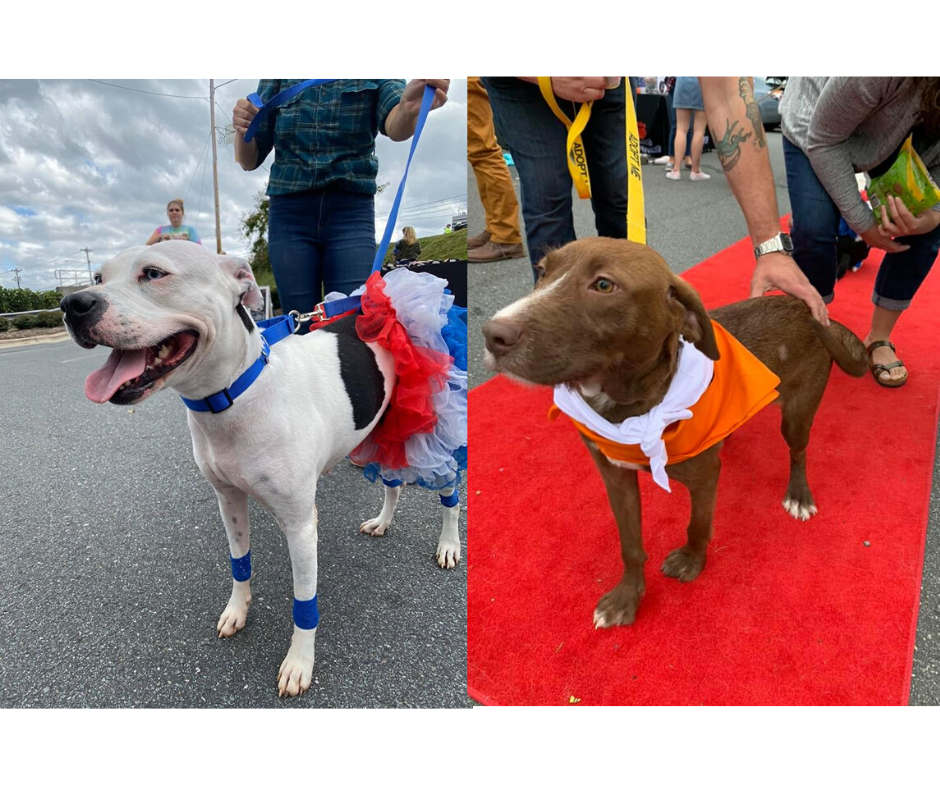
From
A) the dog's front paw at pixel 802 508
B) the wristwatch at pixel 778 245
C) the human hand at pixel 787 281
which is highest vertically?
the wristwatch at pixel 778 245

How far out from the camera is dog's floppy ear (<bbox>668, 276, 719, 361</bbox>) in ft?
5.64

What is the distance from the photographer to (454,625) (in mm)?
2291

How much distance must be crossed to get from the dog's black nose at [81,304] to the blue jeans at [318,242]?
1377mm

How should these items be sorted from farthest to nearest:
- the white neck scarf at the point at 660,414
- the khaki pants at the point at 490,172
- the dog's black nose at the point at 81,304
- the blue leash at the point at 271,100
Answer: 1. the khaki pants at the point at 490,172
2. the blue leash at the point at 271,100
3. the white neck scarf at the point at 660,414
4. the dog's black nose at the point at 81,304

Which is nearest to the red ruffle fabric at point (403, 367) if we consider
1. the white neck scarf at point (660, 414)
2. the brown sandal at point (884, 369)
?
the white neck scarf at point (660, 414)

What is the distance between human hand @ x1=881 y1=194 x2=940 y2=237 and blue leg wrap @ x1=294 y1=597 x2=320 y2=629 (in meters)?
3.04

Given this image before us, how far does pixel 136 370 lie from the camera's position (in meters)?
1.53

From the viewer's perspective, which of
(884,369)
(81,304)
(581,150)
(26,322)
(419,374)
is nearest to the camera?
(81,304)

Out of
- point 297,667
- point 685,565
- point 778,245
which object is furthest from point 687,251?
point 297,667

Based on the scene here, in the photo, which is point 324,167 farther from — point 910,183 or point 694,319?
point 910,183

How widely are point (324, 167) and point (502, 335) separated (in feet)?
5.02

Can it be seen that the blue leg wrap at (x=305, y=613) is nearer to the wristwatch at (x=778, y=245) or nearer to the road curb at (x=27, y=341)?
the road curb at (x=27, y=341)

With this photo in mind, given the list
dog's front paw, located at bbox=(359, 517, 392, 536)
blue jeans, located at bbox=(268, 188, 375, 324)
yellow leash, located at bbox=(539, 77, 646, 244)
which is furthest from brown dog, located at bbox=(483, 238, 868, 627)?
blue jeans, located at bbox=(268, 188, 375, 324)

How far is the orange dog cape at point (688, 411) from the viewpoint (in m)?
1.84
